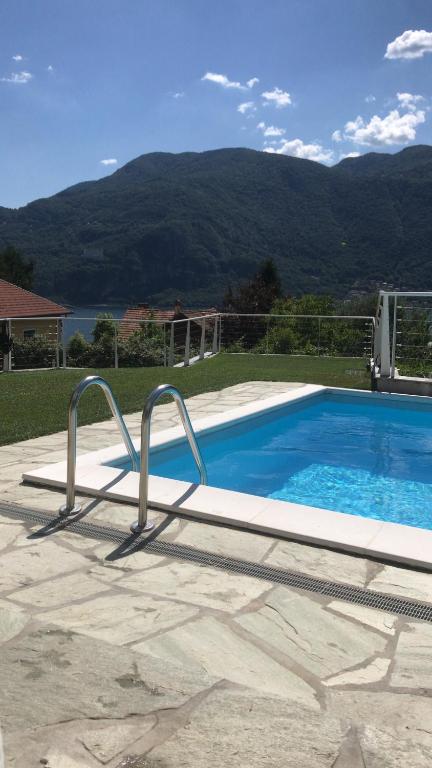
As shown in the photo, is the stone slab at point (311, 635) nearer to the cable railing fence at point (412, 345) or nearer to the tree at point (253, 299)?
the cable railing fence at point (412, 345)

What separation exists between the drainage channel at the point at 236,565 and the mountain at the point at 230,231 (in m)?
54.5

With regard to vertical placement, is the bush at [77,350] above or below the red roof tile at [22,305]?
below

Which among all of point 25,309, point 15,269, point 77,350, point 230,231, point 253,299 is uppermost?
point 230,231

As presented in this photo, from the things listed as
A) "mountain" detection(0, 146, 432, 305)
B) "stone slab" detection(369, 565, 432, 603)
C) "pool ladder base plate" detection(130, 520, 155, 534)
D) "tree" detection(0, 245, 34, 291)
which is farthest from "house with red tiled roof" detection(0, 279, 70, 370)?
"stone slab" detection(369, 565, 432, 603)

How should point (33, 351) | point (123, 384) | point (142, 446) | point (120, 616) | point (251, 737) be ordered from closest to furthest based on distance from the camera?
point (251, 737) < point (120, 616) < point (142, 446) < point (123, 384) < point (33, 351)

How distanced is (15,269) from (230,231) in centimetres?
2737

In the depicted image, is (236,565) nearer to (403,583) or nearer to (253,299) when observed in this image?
(403,583)

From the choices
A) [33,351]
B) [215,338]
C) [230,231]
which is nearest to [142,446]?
[215,338]

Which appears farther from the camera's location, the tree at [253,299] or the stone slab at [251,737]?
the tree at [253,299]

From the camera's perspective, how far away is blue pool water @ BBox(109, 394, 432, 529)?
5.17 metres

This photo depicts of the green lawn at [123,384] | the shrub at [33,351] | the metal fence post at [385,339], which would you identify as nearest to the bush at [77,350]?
the shrub at [33,351]

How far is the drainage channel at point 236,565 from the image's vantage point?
250 centimetres

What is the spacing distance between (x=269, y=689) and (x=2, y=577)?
133cm

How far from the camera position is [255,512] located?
135 inches
